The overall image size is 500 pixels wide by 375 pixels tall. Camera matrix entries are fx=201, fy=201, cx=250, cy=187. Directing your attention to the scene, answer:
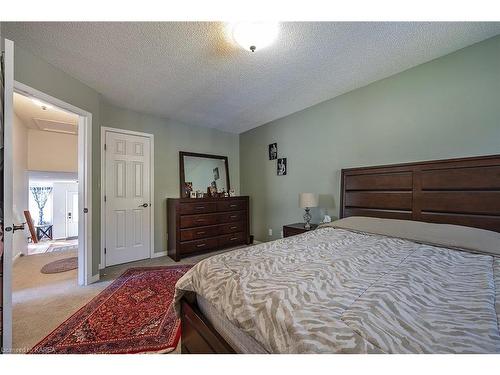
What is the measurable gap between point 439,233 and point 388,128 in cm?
129

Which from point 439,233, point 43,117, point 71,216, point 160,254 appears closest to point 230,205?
point 160,254

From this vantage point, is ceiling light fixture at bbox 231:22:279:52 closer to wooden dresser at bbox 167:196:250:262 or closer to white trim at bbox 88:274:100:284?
wooden dresser at bbox 167:196:250:262

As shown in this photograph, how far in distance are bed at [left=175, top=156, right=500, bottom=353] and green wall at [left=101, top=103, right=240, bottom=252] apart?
2.58m

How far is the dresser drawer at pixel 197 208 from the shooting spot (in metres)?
3.24

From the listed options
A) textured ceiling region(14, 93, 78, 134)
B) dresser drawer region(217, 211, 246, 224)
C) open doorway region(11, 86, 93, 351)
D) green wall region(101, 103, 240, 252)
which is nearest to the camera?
open doorway region(11, 86, 93, 351)

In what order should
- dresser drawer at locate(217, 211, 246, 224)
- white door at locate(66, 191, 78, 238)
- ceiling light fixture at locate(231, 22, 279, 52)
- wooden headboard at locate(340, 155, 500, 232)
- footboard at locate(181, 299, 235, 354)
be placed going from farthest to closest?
white door at locate(66, 191, 78, 238) < dresser drawer at locate(217, 211, 246, 224) < wooden headboard at locate(340, 155, 500, 232) < ceiling light fixture at locate(231, 22, 279, 52) < footboard at locate(181, 299, 235, 354)

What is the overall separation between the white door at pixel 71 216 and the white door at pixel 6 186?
5.86 metres

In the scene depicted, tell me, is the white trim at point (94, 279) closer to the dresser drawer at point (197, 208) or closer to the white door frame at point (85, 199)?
the white door frame at point (85, 199)

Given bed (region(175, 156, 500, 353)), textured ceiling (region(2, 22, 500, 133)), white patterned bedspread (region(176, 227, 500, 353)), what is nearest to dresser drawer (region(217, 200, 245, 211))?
textured ceiling (region(2, 22, 500, 133))

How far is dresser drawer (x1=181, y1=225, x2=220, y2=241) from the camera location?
3.23m

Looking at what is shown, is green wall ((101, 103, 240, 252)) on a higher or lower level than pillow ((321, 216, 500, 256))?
higher

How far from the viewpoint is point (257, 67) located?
2086 mm

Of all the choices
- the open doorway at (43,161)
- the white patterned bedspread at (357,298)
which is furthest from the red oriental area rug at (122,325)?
the open doorway at (43,161)
